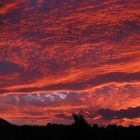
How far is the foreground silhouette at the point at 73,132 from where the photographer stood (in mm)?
72250

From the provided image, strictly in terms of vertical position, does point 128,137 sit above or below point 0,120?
below

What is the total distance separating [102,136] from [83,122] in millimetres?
7397

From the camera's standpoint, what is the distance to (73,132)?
7262 cm

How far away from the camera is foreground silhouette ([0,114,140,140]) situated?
7225 cm

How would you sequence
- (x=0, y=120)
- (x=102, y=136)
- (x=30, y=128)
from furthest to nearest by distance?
(x=0, y=120), (x=30, y=128), (x=102, y=136)

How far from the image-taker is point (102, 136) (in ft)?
254

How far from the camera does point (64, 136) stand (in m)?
75.2

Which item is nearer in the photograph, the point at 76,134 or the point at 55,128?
the point at 76,134

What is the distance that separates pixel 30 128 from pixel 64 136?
35.5 feet

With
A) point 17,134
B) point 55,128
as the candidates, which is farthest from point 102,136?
point 17,134

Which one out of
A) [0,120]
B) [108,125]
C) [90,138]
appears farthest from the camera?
[0,120]

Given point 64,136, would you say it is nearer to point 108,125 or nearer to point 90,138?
point 90,138

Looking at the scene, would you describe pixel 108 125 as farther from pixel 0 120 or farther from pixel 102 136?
pixel 0 120

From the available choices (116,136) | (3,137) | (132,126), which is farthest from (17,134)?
(132,126)
